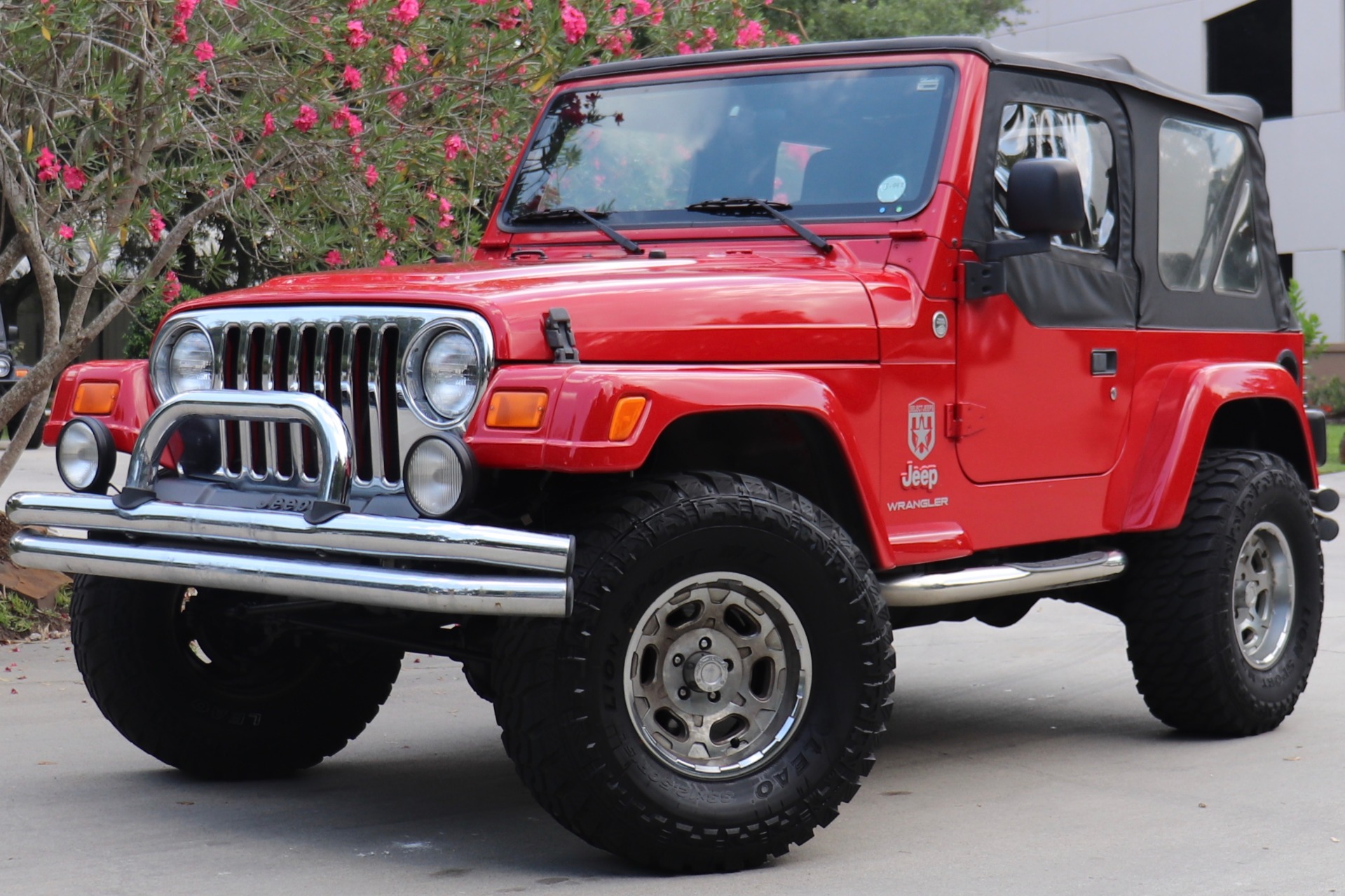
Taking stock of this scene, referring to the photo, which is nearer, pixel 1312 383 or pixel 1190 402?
pixel 1190 402

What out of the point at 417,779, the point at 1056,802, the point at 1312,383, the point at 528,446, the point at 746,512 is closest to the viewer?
the point at 528,446

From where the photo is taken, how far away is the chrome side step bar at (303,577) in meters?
3.90

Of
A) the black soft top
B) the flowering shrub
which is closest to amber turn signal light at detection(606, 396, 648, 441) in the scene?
the black soft top

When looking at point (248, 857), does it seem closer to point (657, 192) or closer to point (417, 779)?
point (417, 779)

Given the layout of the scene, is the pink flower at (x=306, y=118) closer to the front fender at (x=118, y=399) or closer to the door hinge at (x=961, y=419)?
the front fender at (x=118, y=399)

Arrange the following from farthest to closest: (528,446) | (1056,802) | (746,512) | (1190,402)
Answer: (1190,402), (1056,802), (746,512), (528,446)

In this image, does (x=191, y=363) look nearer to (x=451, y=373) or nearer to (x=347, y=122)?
(x=451, y=373)

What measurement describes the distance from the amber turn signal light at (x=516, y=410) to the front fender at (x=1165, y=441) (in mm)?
2415

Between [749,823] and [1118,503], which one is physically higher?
[1118,503]

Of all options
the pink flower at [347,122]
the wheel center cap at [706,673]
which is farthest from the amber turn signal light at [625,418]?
the pink flower at [347,122]

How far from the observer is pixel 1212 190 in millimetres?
6613

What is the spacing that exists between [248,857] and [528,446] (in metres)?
1.40

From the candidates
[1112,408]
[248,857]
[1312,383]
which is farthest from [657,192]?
[1312,383]

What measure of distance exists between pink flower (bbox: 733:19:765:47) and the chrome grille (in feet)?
15.6
